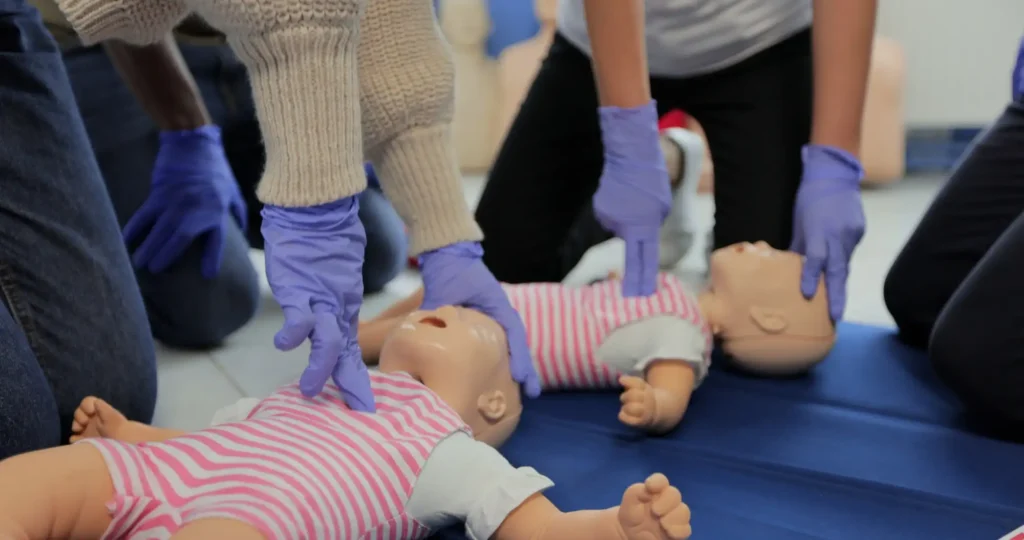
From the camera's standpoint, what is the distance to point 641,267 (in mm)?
1034

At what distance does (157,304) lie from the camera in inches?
49.6

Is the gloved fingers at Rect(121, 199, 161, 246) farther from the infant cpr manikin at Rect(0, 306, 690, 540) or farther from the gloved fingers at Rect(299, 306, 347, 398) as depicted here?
the gloved fingers at Rect(299, 306, 347, 398)

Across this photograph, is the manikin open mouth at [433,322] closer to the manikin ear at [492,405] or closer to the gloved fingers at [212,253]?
the manikin ear at [492,405]

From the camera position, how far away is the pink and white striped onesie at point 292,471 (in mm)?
632

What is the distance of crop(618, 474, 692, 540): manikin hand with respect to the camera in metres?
0.60

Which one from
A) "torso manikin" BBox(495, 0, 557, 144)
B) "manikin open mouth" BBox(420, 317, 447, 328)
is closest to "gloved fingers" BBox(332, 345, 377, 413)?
"manikin open mouth" BBox(420, 317, 447, 328)

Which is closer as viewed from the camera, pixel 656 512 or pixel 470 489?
pixel 656 512

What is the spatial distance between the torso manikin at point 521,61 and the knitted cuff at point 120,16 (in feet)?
5.76

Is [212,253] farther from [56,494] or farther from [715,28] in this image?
[715,28]

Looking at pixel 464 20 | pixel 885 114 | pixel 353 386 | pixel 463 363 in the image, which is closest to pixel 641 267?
pixel 463 363

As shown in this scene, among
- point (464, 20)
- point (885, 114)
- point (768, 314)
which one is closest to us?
point (768, 314)

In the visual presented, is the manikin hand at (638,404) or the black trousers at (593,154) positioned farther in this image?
the black trousers at (593,154)

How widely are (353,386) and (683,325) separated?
1.32ft

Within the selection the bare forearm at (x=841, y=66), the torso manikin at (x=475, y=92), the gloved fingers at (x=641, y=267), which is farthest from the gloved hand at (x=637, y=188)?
the torso manikin at (x=475, y=92)
